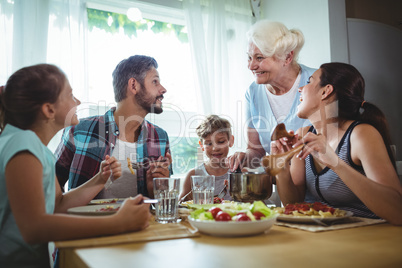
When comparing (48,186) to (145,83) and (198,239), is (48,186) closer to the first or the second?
(198,239)

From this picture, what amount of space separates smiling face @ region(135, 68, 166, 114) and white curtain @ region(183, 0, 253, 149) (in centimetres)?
92

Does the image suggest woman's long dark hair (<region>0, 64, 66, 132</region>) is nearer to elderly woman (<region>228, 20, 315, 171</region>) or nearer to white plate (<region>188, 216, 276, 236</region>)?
white plate (<region>188, 216, 276, 236</region>)

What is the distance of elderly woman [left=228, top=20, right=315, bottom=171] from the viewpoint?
87.7 inches

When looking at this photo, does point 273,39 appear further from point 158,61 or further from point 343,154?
point 158,61

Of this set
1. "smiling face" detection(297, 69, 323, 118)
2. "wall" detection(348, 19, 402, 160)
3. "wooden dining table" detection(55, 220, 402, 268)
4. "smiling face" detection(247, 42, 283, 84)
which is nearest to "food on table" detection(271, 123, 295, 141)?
"smiling face" detection(297, 69, 323, 118)

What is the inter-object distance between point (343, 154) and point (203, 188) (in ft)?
1.89

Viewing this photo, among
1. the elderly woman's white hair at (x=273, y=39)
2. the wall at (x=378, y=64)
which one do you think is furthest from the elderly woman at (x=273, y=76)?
the wall at (x=378, y=64)

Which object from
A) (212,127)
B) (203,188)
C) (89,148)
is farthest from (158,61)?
(203,188)

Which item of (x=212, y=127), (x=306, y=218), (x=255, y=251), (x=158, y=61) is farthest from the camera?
(x=158, y=61)

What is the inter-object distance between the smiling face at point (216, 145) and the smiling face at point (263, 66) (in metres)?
0.49

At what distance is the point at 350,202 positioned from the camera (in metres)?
1.39

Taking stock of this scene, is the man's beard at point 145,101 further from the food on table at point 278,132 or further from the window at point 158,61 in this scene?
the food on table at point 278,132

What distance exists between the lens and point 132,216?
1.02 metres

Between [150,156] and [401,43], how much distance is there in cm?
251
